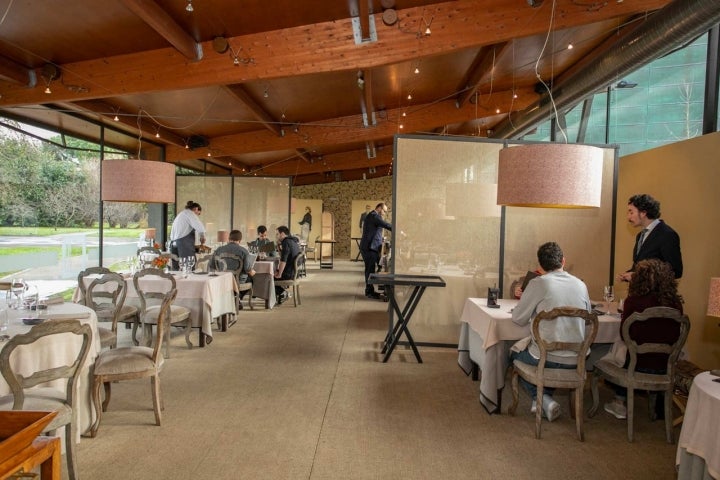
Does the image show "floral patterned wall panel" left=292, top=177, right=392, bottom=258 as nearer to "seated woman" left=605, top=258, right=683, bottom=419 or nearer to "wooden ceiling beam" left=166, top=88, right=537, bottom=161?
"wooden ceiling beam" left=166, top=88, right=537, bottom=161

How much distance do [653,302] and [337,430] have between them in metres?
2.23

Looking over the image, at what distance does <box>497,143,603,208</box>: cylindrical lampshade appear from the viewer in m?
3.25

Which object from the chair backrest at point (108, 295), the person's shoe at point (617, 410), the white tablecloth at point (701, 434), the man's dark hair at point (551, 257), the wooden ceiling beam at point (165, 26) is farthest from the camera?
the chair backrest at point (108, 295)

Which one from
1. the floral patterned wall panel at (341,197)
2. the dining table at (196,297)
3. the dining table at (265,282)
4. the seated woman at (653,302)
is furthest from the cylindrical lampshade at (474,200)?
the floral patterned wall panel at (341,197)

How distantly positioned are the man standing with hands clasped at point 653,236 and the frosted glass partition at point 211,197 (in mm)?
8605

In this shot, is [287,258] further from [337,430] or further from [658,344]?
[658,344]

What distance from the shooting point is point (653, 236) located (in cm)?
393

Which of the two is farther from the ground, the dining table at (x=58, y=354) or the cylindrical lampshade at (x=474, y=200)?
the cylindrical lampshade at (x=474, y=200)

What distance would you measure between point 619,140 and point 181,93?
5871 millimetres

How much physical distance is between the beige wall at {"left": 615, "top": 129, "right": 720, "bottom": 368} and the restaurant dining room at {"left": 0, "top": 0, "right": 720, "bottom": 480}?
2 centimetres

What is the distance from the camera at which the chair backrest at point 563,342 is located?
9.98 ft

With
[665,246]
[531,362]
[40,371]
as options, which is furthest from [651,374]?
[40,371]

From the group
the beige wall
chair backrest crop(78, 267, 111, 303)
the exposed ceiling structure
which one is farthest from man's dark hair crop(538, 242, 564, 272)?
chair backrest crop(78, 267, 111, 303)

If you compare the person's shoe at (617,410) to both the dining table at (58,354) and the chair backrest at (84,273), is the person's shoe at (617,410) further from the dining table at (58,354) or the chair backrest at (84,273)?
the chair backrest at (84,273)
